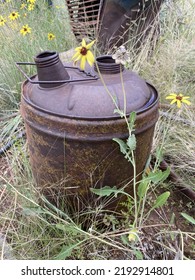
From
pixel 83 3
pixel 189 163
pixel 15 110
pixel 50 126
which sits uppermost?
pixel 83 3

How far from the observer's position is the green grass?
1.56 m

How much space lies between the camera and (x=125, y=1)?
2777mm

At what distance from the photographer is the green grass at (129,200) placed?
156cm

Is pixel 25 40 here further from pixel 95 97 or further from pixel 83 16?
pixel 95 97

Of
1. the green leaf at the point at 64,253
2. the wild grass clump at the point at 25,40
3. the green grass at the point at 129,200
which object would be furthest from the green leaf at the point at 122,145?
the wild grass clump at the point at 25,40

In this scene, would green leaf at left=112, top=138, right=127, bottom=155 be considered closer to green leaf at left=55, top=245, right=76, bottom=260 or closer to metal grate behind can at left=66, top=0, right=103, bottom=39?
green leaf at left=55, top=245, right=76, bottom=260

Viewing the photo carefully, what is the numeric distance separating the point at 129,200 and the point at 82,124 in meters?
0.49

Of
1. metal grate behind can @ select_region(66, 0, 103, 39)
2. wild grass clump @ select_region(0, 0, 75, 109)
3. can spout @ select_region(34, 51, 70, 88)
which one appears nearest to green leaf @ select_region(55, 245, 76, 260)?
can spout @ select_region(34, 51, 70, 88)

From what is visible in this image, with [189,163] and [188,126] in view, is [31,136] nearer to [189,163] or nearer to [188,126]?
[189,163]

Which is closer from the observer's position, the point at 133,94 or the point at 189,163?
the point at 133,94

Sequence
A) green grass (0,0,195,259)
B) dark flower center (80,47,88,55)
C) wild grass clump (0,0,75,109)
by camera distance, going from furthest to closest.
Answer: wild grass clump (0,0,75,109) → green grass (0,0,195,259) → dark flower center (80,47,88,55)

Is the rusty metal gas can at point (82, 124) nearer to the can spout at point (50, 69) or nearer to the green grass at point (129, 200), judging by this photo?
the can spout at point (50, 69)
